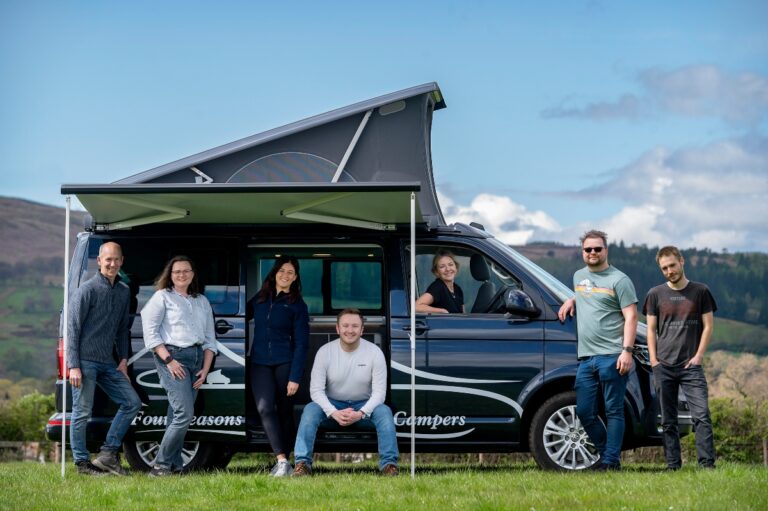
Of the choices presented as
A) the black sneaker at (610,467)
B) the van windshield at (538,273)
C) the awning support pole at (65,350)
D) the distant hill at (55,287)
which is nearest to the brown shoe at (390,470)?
the black sneaker at (610,467)

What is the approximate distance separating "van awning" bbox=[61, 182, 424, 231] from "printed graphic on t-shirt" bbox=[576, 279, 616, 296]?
1.43 m

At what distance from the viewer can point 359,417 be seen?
9023 mm

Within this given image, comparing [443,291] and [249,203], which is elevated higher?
[249,203]

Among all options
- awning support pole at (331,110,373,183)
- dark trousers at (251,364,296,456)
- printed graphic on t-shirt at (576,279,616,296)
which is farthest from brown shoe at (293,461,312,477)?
printed graphic on t-shirt at (576,279,616,296)

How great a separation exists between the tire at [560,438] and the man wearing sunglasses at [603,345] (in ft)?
0.68

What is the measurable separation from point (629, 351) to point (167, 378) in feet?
12.2

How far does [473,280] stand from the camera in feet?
31.6

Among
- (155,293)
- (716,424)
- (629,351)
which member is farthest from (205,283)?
(716,424)

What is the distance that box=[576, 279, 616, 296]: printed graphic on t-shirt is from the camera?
29.6ft

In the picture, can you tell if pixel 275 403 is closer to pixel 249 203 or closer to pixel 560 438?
pixel 249 203

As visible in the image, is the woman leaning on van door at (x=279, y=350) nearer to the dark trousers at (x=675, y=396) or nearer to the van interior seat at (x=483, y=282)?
the van interior seat at (x=483, y=282)

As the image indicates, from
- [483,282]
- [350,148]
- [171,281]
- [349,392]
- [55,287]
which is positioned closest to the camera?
[349,392]

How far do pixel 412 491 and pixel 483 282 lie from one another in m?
2.34

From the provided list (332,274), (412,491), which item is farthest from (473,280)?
(412,491)
